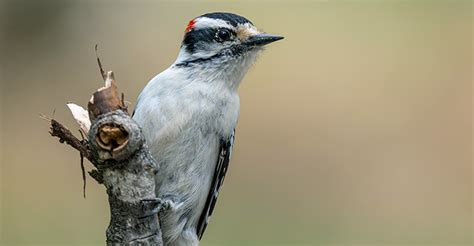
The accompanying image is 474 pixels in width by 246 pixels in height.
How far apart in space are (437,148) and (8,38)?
5.75 meters

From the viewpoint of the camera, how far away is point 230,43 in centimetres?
531

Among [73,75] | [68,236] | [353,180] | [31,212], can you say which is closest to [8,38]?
[73,75]

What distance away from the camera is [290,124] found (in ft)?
36.7

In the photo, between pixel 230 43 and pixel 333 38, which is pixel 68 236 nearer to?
pixel 230 43

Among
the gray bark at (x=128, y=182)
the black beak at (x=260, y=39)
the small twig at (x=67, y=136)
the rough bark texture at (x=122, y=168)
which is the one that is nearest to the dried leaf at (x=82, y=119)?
the small twig at (x=67, y=136)

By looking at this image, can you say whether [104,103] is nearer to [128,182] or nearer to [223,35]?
[128,182]

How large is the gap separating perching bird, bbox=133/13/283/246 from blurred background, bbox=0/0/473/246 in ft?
11.3

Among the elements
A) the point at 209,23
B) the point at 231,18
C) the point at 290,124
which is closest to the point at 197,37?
the point at 209,23

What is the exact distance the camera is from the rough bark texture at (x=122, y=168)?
4.17m

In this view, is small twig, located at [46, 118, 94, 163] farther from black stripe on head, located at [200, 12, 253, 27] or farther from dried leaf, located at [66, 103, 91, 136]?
black stripe on head, located at [200, 12, 253, 27]

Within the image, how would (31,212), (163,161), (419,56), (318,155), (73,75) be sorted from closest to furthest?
(163,161)
(31,212)
(318,155)
(73,75)
(419,56)

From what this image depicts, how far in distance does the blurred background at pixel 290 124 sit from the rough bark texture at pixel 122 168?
14.3 feet

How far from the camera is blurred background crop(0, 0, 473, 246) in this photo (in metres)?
9.60

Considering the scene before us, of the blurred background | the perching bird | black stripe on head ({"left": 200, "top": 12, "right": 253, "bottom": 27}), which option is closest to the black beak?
the perching bird
